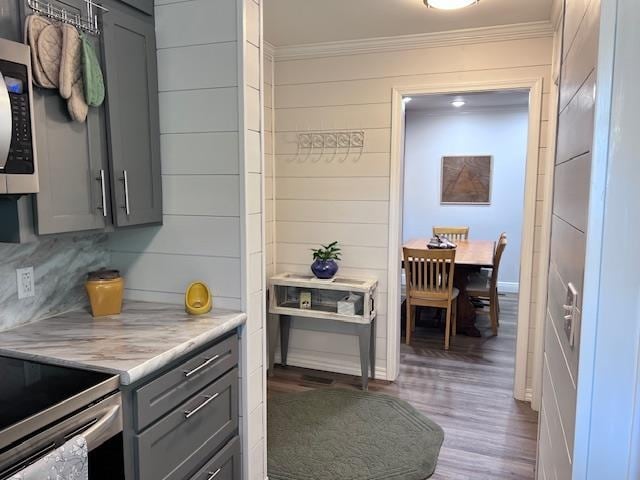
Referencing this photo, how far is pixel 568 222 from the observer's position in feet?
3.92

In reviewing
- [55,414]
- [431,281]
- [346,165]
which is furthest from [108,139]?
[431,281]

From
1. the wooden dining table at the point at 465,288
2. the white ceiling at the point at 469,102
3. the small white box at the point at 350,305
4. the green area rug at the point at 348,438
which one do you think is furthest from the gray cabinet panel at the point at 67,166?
the white ceiling at the point at 469,102

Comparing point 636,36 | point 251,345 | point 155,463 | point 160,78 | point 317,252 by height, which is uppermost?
point 160,78

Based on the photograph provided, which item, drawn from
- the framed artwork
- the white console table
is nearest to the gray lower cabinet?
the white console table

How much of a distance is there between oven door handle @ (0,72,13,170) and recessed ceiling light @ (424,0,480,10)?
2154 mm

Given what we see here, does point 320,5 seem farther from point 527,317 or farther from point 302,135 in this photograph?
point 527,317

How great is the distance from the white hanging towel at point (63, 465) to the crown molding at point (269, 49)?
297 centimetres

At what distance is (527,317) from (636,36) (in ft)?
8.80

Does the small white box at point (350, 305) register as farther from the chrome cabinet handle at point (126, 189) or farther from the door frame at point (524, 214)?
the chrome cabinet handle at point (126, 189)

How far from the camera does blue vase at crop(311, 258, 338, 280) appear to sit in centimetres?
348

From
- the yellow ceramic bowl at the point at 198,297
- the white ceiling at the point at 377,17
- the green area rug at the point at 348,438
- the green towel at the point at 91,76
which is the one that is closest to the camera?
the green towel at the point at 91,76

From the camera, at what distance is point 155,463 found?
154 centimetres

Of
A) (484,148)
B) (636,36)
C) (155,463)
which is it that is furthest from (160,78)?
(484,148)

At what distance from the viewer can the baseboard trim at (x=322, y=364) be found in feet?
12.0
